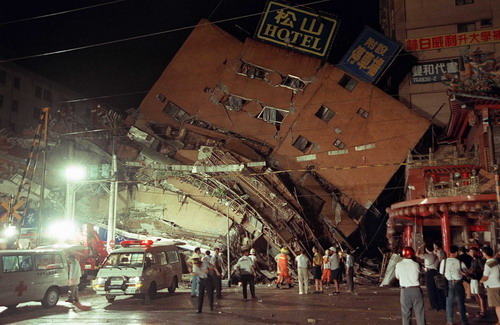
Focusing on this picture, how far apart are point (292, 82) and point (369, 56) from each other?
5.70 metres

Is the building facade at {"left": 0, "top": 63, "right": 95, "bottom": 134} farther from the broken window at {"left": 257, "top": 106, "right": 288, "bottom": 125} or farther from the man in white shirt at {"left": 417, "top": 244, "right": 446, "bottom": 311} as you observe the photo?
the man in white shirt at {"left": 417, "top": 244, "right": 446, "bottom": 311}

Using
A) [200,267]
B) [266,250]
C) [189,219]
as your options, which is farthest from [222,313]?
[189,219]

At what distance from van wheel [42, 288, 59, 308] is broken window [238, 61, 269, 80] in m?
17.6

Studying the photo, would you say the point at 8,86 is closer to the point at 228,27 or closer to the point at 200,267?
the point at 228,27

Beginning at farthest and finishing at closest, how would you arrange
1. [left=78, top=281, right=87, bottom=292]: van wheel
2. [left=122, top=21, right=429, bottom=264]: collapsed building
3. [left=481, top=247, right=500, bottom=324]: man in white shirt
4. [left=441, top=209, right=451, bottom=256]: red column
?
1. [left=122, top=21, right=429, bottom=264]: collapsed building
2. [left=78, top=281, right=87, bottom=292]: van wheel
3. [left=441, top=209, right=451, bottom=256]: red column
4. [left=481, top=247, right=500, bottom=324]: man in white shirt

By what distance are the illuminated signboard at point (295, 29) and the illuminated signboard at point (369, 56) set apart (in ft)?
7.14

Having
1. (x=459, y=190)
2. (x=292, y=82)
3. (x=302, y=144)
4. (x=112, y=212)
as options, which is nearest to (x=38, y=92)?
(x=112, y=212)

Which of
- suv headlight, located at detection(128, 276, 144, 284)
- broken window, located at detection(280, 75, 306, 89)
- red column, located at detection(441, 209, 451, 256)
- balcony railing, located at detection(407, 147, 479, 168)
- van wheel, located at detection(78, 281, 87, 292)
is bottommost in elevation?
van wheel, located at detection(78, 281, 87, 292)

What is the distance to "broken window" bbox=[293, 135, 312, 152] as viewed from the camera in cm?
2677

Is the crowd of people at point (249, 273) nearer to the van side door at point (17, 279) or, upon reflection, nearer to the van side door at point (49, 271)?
the van side door at point (49, 271)

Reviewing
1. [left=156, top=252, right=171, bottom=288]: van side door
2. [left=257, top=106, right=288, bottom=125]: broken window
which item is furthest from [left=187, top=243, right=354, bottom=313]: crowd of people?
[left=257, top=106, right=288, bottom=125]: broken window

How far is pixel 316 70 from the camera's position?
26625 mm

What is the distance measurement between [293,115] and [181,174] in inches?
327

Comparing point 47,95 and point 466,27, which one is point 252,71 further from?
point 47,95
